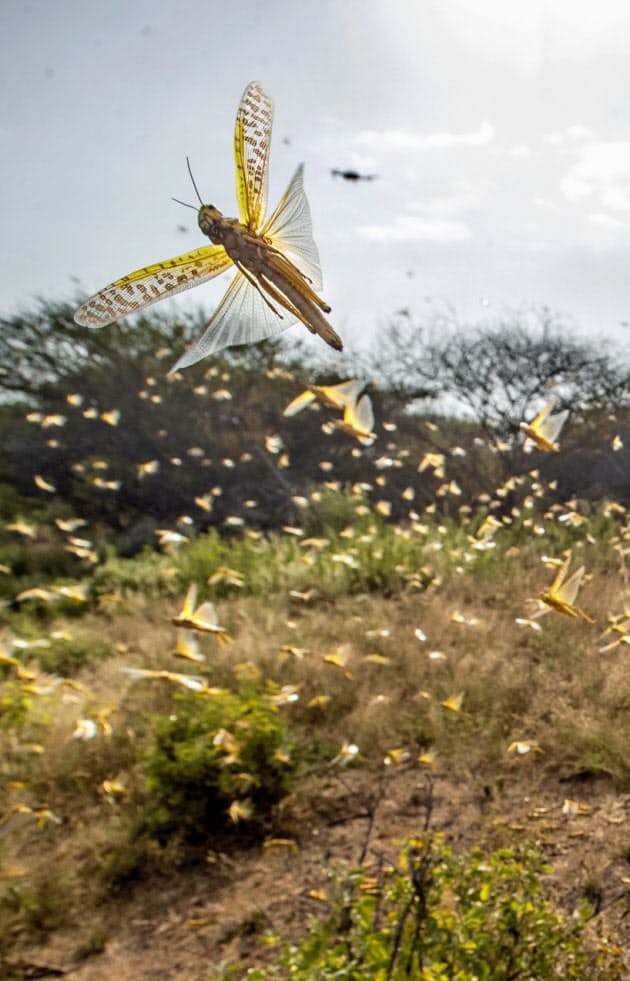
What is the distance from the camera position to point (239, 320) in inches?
19.0

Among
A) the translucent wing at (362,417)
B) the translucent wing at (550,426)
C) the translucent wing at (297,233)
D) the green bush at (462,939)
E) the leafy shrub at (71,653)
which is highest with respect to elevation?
the translucent wing at (297,233)

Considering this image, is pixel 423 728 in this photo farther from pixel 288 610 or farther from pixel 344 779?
pixel 288 610

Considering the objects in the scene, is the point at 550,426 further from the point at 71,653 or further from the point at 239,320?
the point at 71,653

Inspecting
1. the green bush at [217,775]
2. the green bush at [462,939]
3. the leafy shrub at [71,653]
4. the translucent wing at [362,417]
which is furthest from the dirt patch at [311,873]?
the leafy shrub at [71,653]

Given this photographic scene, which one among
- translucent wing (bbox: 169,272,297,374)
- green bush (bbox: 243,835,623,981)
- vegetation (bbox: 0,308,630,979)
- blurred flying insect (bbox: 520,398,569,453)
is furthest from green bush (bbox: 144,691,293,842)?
translucent wing (bbox: 169,272,297,374)

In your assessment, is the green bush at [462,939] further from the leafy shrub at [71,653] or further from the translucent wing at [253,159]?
the leafy shrub at [71,653]

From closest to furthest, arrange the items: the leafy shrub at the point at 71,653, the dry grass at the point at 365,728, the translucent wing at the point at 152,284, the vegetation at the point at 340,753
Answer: the translucent wing at the point at 152,284 → the vegetation at the point at 340,753 → the dry grass at the point at 365,728 → the leafy shrub at the point at 71,653

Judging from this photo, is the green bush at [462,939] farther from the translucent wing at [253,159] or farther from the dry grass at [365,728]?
the translucent wing at [253,159]

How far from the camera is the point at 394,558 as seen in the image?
6133mm

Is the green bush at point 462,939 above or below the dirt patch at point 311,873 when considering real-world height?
above

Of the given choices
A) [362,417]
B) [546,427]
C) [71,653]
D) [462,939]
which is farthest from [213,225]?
[71,653]

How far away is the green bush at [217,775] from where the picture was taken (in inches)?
126

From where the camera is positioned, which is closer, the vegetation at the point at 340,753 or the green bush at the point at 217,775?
the vegetation at the point at 340,753

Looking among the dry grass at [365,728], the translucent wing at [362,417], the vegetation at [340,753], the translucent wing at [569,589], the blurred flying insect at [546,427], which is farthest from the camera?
the dry grass at [365,728]
